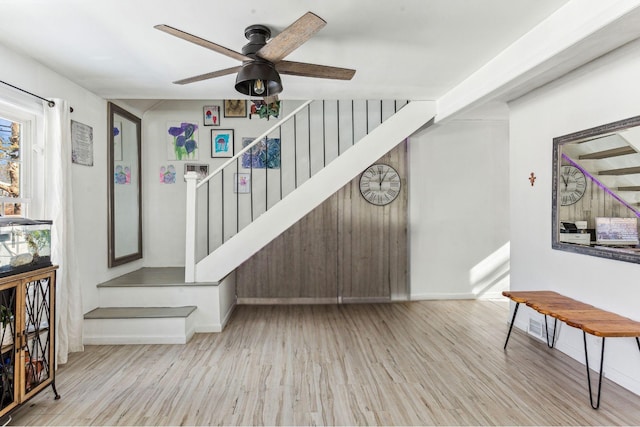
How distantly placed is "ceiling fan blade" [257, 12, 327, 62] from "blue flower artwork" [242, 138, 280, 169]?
300cm

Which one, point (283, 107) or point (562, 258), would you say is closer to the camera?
point (562, 258)

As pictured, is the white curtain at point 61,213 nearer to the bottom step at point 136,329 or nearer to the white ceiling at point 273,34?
the bottom step at point 136,329

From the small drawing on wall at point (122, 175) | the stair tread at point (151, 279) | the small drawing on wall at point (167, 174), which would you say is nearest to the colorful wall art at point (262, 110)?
the small drawing on wall at point (167, 174)

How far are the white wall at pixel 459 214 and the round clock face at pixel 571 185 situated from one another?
2143 mm

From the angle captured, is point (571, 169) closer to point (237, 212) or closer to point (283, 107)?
point (283, 107)

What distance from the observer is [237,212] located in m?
5.44

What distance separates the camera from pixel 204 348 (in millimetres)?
3701

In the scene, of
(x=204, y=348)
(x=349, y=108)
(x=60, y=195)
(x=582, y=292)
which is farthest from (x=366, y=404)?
(x=349, y=108)

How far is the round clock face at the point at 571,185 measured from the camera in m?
3.25

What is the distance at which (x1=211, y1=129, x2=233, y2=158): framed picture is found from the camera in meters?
5.38

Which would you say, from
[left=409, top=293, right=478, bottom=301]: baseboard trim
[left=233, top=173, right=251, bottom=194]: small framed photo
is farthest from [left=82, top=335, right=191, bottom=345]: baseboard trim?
[left=409, top=293, right=478, bottom=301]: baseboard trim

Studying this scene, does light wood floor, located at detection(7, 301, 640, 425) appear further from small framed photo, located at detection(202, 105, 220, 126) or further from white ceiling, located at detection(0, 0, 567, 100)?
small framed photo, located at detection(202, 105, 220, 126)

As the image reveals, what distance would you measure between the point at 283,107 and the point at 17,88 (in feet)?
10.3

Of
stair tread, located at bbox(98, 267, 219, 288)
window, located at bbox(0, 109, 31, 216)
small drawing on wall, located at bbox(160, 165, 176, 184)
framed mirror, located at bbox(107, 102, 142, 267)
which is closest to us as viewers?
window, located at bbox(0, 109, 31, 216)
